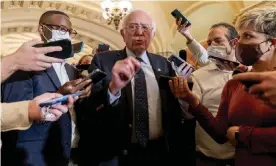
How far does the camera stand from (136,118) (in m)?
2.41

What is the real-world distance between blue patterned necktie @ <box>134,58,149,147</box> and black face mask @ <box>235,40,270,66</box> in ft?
2.06

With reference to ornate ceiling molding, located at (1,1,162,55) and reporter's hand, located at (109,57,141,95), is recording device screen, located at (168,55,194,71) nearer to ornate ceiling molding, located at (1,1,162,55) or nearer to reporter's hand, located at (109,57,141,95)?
reporter's hand, located at (109,57,141,95)

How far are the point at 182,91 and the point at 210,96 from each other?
1.66 ft

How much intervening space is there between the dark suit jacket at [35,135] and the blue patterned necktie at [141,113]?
0.42 meters

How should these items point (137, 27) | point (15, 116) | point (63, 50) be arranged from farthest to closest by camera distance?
point (137, 27) → point (63, 50) → point (15, 116)

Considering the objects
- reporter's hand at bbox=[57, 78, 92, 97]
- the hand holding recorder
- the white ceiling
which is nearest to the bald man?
the hand holding recorder

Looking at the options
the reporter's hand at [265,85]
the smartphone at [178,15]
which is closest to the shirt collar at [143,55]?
the smartphone at [178,15]

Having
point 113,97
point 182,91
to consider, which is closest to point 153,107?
point 182,91

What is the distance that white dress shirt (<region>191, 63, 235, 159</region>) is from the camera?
8.74 feet

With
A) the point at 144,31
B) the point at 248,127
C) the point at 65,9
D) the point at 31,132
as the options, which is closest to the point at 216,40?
the point at 144,31

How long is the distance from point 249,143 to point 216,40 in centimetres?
116

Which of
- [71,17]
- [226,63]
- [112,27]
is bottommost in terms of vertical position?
[112,27]

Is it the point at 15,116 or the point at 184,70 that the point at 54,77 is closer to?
the point at 15,116

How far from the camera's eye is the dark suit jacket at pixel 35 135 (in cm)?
203
